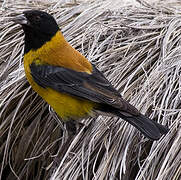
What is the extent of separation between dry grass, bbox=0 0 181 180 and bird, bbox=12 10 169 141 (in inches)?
4.8

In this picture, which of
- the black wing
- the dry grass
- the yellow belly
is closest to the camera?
the dry grass

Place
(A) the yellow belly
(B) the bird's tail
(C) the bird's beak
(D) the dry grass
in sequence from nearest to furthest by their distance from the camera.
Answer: (B) the bird's tail
(D) the dry grass
(A) the yellow belly
(C) the bird's beak

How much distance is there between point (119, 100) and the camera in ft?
10.4

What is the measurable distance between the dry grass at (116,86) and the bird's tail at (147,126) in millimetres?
88

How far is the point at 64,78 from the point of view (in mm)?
3475

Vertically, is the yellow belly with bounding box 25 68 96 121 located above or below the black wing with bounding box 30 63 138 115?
below

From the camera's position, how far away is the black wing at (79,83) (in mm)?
3242

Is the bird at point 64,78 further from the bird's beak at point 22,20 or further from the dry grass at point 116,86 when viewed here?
the dry grass at point 116,86

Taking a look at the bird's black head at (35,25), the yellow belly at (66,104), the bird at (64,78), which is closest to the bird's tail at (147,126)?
the bird at (64,78)

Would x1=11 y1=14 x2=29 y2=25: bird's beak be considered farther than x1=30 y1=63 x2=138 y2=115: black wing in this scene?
Yes

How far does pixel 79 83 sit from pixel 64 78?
122mm

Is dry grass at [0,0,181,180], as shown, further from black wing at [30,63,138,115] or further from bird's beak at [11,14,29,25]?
bird's beak at [11,14,29,25]

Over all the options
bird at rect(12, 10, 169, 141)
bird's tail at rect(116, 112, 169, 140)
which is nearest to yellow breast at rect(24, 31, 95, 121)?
bird at rect(12, 10, 169, 141)

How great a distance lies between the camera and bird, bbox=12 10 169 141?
10.7ft
